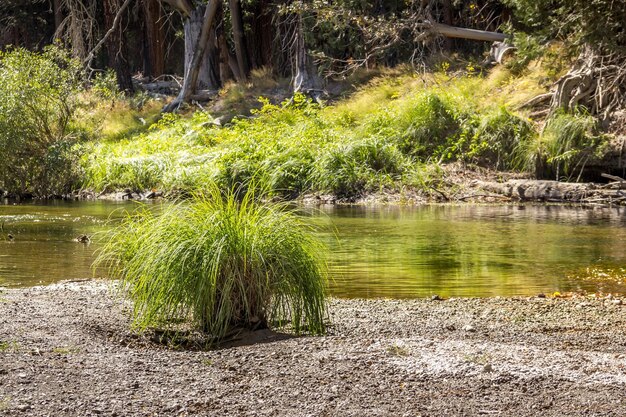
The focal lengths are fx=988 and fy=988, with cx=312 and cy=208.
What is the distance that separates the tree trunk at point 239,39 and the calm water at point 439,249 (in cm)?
1566

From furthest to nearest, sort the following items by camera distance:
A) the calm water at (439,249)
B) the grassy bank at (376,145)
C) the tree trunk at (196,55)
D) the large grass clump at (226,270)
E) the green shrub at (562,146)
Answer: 1. the tree trunk at (196,55)
2. the grassy bank at (376,145)
3. the green shrub at (562,146)
4. the calm water at (439,249)
5. the large grass clump at (226,270)

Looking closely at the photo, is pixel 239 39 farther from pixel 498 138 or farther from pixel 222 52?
pixel 498 138

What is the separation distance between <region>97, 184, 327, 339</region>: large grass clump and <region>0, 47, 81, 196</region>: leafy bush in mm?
17663

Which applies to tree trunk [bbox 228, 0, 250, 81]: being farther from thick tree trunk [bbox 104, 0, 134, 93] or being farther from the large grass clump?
the large grass clump

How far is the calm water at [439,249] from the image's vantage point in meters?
11.2

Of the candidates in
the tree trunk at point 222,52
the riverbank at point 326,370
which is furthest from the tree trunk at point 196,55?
the riverbank at point 326,370

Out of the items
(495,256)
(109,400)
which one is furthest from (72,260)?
(109,400)

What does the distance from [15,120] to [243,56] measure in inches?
542

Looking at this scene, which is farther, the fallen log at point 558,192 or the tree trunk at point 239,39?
the tree trunk at point 239,39

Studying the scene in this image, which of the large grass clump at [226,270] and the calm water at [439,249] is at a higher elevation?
the large grass clump at [226,270]

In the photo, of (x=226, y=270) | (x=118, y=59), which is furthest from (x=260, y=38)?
(x=226, y=270)

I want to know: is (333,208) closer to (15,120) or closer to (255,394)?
(15,120)

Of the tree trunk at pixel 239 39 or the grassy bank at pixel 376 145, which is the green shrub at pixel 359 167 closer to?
the grassy bank at pixel 376 145

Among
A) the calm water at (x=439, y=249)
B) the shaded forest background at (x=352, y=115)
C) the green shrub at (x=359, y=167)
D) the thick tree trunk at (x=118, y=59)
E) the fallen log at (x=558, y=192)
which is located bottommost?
the calm water at (x=439, y=249)
